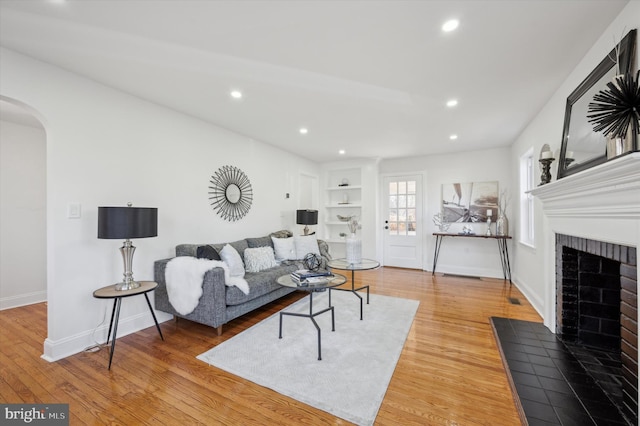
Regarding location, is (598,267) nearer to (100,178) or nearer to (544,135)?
(544,135)

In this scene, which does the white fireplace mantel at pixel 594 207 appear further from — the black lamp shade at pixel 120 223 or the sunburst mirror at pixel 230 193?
the sunburst mirror at pixel 230 193

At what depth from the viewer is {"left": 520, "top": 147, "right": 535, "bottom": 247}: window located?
4055 mm

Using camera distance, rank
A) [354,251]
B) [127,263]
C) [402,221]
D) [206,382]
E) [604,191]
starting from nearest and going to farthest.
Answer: [604,191]
[206,382]
[127,263]
[354,251]
[402,221]

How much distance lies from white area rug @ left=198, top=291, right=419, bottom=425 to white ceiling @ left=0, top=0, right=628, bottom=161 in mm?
2505

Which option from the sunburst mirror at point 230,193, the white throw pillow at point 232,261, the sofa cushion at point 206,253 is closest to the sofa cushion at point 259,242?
the sunburst mirror at point 230,193

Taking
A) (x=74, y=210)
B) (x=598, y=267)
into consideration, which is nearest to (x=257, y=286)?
(x=74, y=210)

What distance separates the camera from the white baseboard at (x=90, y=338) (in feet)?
7.47

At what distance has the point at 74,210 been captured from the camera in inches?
94.6

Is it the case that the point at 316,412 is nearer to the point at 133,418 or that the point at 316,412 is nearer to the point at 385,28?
the point at 133,418

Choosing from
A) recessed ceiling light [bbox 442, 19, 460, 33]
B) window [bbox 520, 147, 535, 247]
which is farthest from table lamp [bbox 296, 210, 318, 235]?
recessed ceiling light [bbox 442, 19, 460, 33]

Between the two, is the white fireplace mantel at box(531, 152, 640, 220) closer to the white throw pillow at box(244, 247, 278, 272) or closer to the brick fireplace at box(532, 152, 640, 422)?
the brick fireplace at box(532, 152, 640, 422)

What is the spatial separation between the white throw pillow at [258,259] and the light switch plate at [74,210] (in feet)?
5.81

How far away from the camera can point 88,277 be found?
2496 mm

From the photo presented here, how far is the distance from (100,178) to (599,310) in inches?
188
